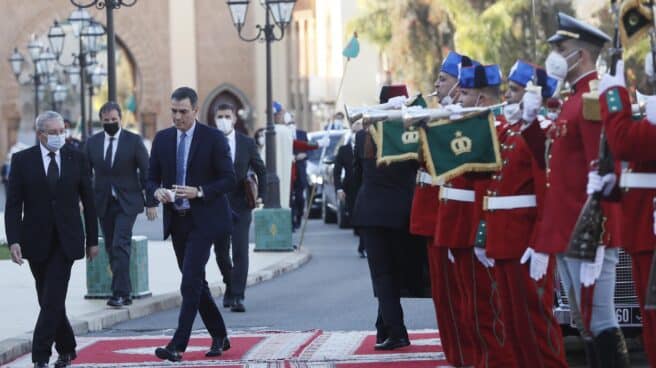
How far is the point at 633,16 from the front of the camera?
8.33m

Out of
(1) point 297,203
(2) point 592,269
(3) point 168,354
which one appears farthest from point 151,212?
(1) point 297,203

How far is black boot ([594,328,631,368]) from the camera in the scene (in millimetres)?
8516

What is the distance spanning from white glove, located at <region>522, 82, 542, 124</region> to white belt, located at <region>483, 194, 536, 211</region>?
0.52 m

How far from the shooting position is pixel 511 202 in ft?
31.9

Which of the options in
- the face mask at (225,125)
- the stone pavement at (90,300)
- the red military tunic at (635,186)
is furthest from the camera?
the face mask at (225,125)

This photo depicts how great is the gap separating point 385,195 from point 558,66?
12.8 ft

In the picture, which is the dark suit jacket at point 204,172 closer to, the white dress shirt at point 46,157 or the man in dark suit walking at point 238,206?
the white dress shirt at point 46,157

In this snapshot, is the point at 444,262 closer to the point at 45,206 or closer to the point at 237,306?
the point at 45,206

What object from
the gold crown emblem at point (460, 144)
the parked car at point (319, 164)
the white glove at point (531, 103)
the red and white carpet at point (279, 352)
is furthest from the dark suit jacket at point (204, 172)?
the parked car at point (319, 164)

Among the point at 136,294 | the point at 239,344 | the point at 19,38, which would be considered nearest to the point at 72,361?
the point at 239,344

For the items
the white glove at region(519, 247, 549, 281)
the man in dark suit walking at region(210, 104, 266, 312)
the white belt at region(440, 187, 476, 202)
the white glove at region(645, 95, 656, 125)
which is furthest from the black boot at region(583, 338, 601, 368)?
the man in dark suit walking at region(210, 104, 266, 312)

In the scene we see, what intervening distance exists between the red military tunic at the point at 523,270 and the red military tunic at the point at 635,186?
110cm

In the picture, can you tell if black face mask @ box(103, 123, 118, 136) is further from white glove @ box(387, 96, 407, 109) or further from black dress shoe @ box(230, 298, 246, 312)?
white glove @ box(387, 96, 407, 109)

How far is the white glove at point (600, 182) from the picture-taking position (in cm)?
832
